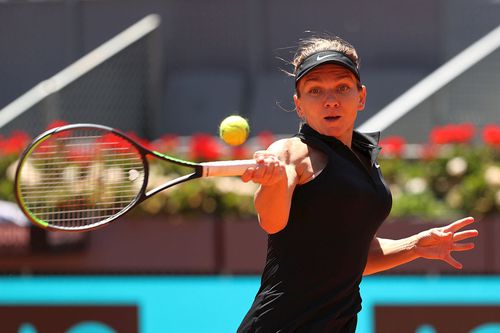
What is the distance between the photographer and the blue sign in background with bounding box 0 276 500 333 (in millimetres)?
6426

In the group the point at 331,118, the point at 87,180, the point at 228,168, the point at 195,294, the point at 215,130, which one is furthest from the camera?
the point at 215,130

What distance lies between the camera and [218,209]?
6.83 metres

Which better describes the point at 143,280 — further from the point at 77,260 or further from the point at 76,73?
the point at 76,73

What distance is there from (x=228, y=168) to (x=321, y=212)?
0.32 meters

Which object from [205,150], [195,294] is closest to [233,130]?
[195,294]

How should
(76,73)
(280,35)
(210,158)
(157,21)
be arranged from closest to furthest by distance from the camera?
1. (210,158)
2. (76,73)
3. (157,21)
4. (280,35)

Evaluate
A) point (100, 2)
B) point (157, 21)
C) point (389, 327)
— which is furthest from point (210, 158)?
point (100, 2)

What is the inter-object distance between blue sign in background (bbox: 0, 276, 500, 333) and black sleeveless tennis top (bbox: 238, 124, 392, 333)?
3.11m

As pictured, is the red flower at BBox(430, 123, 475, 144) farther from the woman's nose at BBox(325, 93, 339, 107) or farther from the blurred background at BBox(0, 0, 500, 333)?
the woman's nose at BBox(325, 93, 339, 107)

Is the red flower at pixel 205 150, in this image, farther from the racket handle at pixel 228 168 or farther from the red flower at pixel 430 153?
the racket handle at pixel 228 168

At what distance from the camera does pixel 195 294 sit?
665cm

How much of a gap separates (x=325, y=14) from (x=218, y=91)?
152 cm

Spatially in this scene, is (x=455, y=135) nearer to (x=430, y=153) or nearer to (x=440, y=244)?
(x=430, y=153)

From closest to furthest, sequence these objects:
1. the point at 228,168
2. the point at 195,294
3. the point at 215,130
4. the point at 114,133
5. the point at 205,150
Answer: the point at 228,168, the point at 114,133, the point at 195,294, the point at 205,150, the point at 215,130
